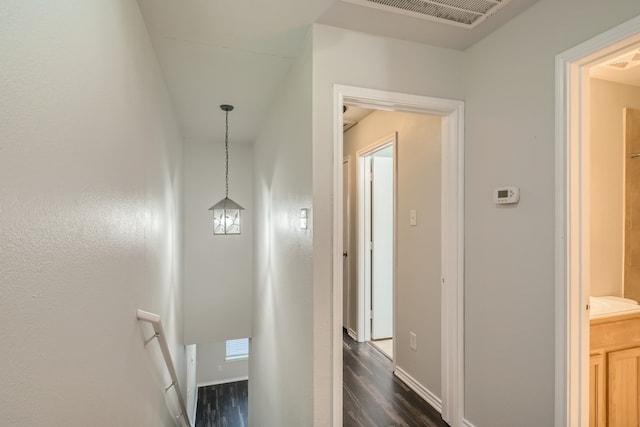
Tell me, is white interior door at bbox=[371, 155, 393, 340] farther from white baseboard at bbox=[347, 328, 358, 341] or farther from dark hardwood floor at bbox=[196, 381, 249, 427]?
dark hardwood floor at bbox=[196, 381, 249, 427]

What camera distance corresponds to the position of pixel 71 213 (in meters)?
0.90

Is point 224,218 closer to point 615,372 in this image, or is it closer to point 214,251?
point 214,251

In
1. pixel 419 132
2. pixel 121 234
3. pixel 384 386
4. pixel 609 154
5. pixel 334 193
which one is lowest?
pixel 384 386

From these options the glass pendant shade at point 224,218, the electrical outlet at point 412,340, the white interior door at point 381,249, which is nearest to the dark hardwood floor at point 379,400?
the electrical outlet at point 412,340

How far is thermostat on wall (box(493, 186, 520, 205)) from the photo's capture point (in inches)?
67.4

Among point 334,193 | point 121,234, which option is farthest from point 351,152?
point 121,234

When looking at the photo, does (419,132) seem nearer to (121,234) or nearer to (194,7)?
(194,7)

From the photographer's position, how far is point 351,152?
4.14 metres

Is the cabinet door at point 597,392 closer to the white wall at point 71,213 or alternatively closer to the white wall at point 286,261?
the white wall at point 286,261

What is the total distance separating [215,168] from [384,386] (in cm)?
338

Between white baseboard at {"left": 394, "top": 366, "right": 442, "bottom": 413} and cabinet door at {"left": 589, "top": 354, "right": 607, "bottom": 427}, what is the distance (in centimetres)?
91

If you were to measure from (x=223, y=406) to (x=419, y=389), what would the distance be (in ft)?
15.1

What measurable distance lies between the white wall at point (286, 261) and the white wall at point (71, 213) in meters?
0.90

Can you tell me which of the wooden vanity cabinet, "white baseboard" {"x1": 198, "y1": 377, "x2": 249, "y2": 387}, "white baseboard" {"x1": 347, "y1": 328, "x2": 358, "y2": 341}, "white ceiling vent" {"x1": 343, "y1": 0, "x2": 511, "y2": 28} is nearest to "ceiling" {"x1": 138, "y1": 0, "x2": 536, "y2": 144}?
"white ceiling vent" {"x1": 343, "y1": 0, "x2": 511, "y2": 28}
